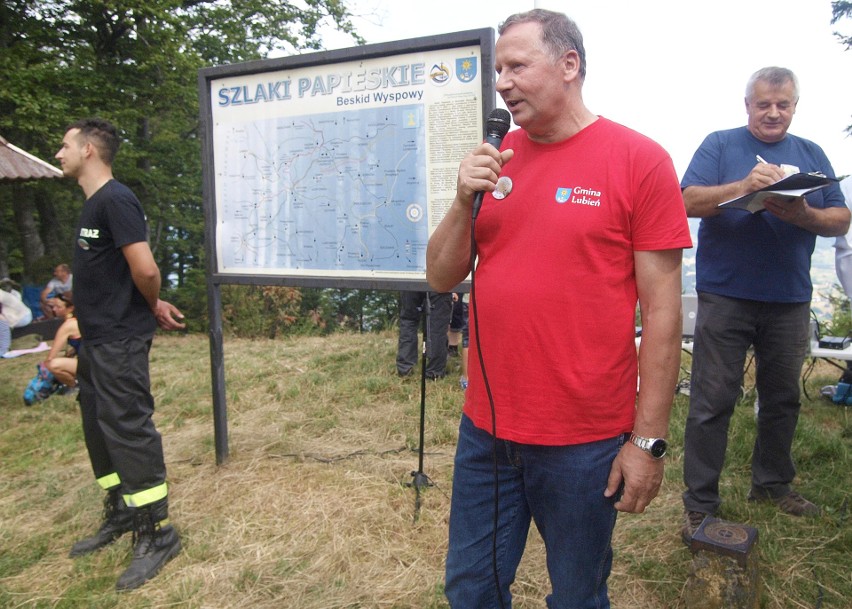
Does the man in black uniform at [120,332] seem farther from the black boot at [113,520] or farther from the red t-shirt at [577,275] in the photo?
the red t-shirt at [577,275]

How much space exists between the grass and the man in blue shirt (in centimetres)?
37

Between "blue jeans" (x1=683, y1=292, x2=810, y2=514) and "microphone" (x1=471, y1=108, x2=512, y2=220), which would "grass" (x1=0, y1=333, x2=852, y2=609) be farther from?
"microphone" (x1=471, y1=108, x2=512, y2=220)

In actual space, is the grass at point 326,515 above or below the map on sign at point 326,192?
below

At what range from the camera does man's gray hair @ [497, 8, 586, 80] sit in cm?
174

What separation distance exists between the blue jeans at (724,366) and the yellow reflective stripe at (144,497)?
8.55ft

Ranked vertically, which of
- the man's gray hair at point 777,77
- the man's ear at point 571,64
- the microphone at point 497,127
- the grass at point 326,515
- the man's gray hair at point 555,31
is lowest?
the grass at point 326,515

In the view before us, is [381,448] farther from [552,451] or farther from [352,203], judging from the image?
[552,451]

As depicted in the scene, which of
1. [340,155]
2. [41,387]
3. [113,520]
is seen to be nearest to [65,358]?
[41,387]

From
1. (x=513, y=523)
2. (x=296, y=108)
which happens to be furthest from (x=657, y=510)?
(x=296, y=108)

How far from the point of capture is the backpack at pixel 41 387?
A: 21.6 ft

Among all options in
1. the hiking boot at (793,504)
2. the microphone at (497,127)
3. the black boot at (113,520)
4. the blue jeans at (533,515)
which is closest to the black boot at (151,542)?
the black boot at (113,520)

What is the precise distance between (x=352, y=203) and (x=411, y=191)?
402mm

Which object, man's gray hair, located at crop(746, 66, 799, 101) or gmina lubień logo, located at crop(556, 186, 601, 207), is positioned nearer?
gmina lubień logo, located at crop(556, 186, 601, 207)

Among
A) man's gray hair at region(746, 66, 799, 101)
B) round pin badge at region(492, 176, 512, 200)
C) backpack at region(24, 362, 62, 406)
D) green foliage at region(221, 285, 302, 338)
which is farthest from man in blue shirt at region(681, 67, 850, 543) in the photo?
green foliage at region(221, 285, 302, 338)
